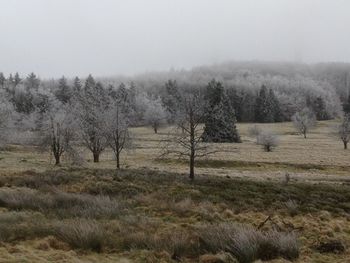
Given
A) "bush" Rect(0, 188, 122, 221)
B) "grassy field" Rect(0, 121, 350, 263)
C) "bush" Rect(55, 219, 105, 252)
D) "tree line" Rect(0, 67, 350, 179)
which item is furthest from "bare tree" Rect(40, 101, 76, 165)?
"bush" Rect(55, 219, 105, 252)

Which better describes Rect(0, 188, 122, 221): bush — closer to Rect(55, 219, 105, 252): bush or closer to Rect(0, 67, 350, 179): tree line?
Rect(55, 219, 105, 252): bush

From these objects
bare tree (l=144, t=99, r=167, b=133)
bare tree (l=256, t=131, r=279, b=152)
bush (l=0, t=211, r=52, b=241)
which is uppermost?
bush (l=0, t=211, r=52, b=241)

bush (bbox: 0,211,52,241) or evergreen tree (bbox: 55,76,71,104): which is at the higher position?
evergreen tree (bbox: 55,76,71,104)

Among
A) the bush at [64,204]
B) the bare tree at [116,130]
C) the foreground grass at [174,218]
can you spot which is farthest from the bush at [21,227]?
the bare tree at [116,130]

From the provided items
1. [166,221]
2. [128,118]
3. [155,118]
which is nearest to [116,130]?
[128,118]

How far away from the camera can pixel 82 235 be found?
11.2 meters

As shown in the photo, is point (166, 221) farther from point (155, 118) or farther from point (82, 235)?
point (155, 118)

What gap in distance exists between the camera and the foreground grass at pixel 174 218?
10836 millimetres

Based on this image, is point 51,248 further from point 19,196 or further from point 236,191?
point 236,191

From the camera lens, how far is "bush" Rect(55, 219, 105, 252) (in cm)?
1103

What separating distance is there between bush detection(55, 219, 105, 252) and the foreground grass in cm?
2

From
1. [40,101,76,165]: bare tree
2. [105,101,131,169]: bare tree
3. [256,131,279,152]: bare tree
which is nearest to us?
[105,101,131,169]: bare tree

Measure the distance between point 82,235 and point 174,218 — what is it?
18.1 feet

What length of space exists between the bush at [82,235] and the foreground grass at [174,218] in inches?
0.9
